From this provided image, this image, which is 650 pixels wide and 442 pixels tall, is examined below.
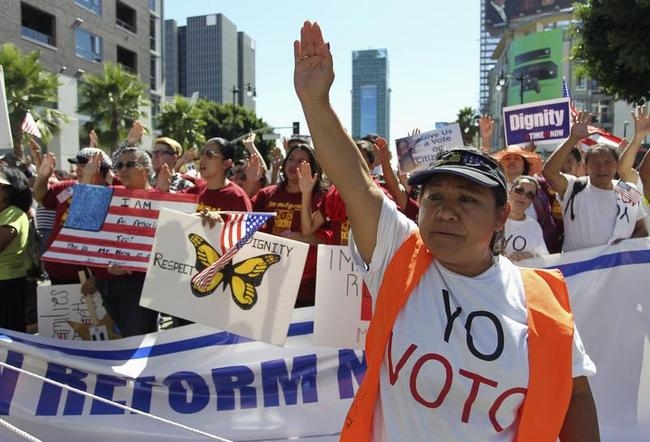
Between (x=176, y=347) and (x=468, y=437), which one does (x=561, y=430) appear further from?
(x=176, y=347)

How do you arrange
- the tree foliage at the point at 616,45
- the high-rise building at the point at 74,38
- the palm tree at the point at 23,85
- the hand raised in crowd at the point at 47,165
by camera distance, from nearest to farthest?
1. the hand raised in crowd at the point at 47,165
2. the tree foliage at the point at 616,45
3. the palm tree at the point at 23,85
4. the high-rise building at the point at 74,38

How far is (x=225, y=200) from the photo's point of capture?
4.10m

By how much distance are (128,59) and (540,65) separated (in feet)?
178

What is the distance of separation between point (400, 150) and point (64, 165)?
28.5 meters

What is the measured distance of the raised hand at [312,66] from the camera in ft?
5.61

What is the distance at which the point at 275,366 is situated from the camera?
3463mm

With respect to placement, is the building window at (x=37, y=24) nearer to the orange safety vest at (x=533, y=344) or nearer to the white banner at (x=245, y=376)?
the white banner at (x=245, y=376)

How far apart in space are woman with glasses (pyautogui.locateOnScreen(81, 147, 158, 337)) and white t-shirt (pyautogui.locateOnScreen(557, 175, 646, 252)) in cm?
302

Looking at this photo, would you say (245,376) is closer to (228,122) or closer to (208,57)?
(228,122)

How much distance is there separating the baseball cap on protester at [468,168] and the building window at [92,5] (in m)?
36.5

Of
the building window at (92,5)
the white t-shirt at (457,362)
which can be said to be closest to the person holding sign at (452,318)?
the white t-shirt at (457,362)

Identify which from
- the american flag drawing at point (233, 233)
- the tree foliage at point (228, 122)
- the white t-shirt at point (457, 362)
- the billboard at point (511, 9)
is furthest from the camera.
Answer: the billboard at point (511, 9)

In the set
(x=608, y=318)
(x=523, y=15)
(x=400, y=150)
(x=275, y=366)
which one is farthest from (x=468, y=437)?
(x=523, y=15)

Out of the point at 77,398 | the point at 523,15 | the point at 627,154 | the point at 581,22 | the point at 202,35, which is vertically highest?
the point at 202,35
